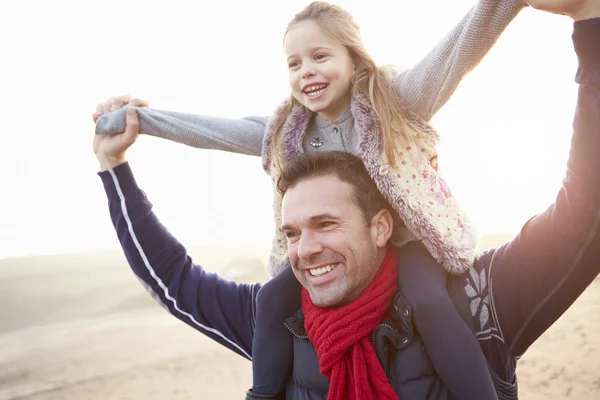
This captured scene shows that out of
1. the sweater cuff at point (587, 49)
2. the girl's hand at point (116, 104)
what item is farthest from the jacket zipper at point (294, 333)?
the sweater cuff at point (587, 49)

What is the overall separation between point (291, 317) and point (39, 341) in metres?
9.78

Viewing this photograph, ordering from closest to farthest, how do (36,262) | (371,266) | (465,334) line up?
1. (465,334)
2. (371,266)
3. (36,262)

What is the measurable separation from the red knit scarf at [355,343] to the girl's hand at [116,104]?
1315 millimetres

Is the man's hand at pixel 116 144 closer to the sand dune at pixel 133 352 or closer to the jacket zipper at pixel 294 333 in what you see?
the jacket zipper at pixel 294 333

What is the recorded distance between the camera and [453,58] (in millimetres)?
1918

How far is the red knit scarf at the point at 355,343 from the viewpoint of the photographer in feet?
6.46

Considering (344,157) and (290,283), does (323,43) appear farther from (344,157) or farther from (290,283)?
(290,283)

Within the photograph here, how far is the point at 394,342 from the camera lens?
6.70 feet

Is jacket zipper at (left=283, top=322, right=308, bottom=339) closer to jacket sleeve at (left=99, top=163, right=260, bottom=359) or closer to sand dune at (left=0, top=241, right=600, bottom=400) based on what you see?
jacket sleeve at (left=99, top=163, right=260, bottom=359)

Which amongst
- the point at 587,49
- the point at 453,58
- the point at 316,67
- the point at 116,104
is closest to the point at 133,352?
the point at 116,104

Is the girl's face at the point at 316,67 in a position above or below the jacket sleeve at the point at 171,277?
above

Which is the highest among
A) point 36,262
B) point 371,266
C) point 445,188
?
point 36,262

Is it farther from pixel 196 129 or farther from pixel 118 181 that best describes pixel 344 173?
pixel 118 181

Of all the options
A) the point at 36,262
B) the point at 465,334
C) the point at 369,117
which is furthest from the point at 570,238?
the point at 36,262
